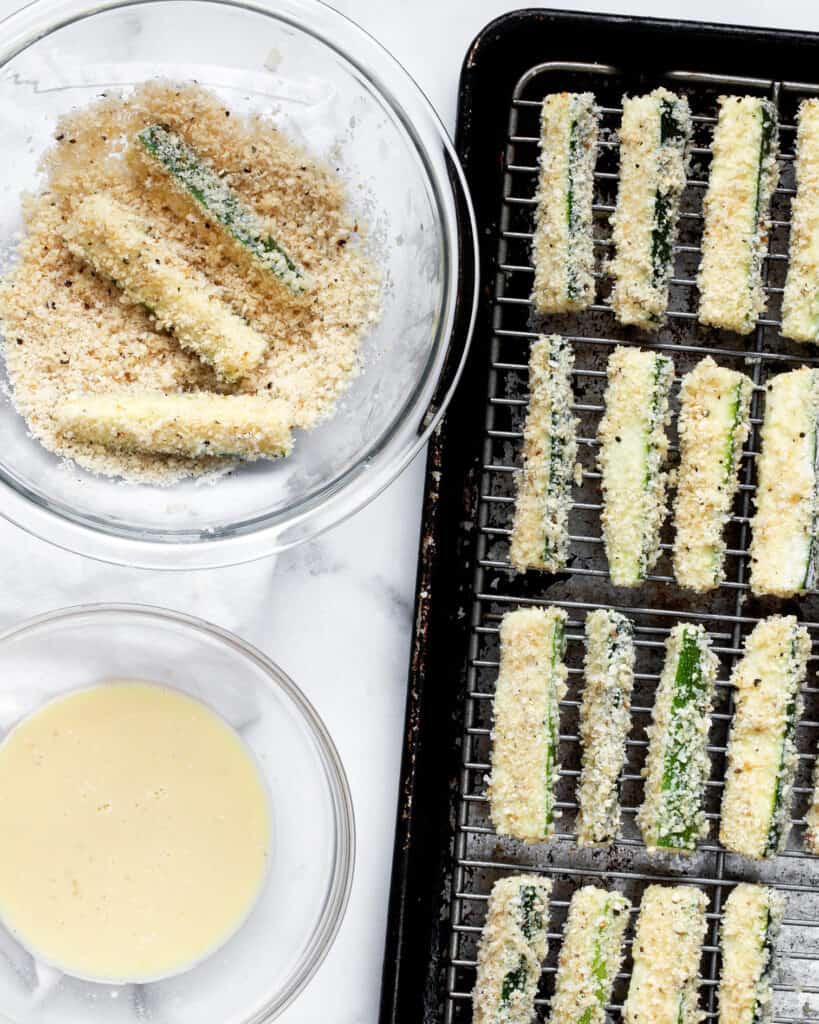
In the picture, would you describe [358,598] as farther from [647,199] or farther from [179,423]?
[647,199]

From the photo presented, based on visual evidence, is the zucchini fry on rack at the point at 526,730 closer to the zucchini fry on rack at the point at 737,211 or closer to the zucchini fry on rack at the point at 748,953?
the zucchini fry on rack at the point at 748,953

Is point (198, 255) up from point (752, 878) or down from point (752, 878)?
up

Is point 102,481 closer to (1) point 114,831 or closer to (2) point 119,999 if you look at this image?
(1) point 114,831

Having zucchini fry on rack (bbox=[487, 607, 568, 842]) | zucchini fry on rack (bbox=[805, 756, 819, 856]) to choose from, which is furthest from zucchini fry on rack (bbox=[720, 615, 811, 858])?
zucchini fry on rack (bbox=[487, 607, 568, 842])

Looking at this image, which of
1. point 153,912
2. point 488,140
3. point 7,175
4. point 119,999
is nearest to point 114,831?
point 153,912

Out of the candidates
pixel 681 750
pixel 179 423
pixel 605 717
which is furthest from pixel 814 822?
pixel 179 423

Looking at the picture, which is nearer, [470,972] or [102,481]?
[102,481]

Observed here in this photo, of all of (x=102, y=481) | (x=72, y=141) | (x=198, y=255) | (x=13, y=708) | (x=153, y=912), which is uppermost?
(x=72, y=141)

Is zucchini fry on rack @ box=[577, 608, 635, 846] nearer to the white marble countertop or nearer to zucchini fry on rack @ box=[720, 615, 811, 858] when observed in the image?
zucchini fry on rack @ box=[720, 615, 811, 858]
